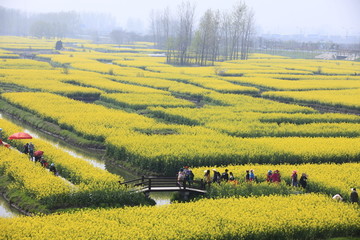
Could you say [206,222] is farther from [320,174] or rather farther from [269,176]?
[320,174]

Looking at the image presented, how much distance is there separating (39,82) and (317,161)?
120ft

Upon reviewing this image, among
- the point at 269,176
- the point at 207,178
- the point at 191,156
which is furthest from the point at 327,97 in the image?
the point at 207,178

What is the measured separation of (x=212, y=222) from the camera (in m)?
18.5

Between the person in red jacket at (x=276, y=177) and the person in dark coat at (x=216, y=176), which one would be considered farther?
the person in red jacket at (x=276, y=177)

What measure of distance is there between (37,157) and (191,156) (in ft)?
24.7

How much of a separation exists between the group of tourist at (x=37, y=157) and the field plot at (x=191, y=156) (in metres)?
0.54

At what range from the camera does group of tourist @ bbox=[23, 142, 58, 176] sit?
23.7 m

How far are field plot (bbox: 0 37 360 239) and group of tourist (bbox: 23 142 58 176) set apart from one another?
0.54 meters

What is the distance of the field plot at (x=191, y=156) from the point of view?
722 inches

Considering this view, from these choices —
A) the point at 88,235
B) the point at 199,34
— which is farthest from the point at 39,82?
the point at 199,34

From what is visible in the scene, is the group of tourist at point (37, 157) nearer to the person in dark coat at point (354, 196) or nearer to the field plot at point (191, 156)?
the field plot at point (191, 156)

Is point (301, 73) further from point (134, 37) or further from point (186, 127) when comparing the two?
point (134, 37)

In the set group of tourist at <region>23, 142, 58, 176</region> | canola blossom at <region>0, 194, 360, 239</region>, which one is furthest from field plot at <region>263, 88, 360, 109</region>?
group of tourist at <region>23, 142, 58, 176</region>

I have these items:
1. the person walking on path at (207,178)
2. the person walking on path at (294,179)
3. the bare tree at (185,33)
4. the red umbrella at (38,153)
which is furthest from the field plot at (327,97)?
the bare tree at (185,33)
